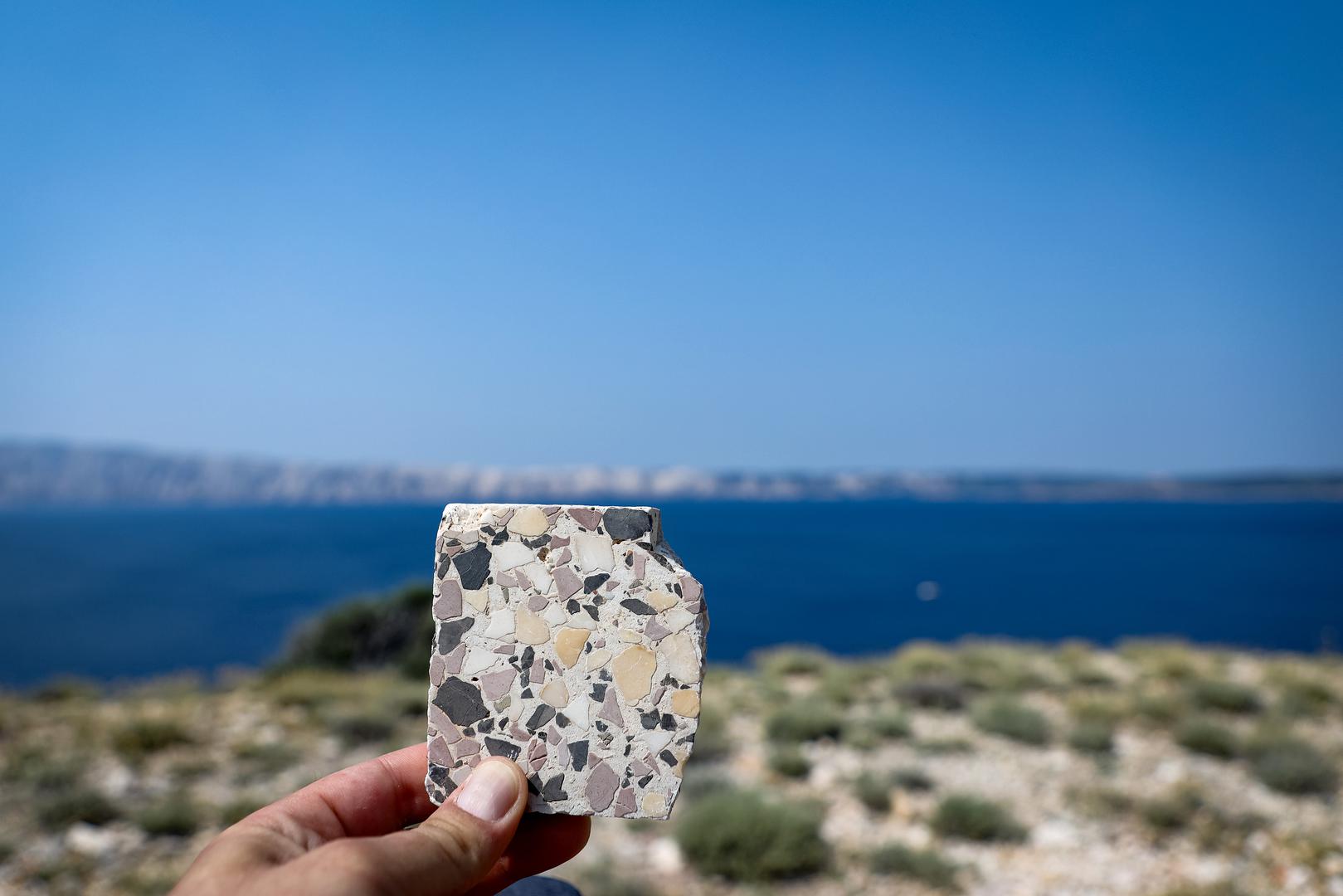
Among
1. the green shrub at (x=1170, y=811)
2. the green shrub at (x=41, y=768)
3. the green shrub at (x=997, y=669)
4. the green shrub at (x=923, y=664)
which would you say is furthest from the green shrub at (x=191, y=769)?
the green shrub at (x=997, y=669)

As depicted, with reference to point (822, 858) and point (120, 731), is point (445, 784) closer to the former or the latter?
point (822, 858)

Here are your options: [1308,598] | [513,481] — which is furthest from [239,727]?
[513,481]

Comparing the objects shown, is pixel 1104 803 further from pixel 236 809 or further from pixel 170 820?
pixel 170 820

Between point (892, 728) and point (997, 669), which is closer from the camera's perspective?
point (892, 728)

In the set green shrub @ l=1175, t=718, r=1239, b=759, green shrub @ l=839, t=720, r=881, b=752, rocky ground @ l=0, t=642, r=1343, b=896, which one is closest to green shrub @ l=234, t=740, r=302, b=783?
rocky ground @ l=0, t=642, r=1343, b=896

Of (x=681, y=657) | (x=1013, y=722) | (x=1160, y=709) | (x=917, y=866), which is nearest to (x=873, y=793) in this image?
(x=917, y=866)

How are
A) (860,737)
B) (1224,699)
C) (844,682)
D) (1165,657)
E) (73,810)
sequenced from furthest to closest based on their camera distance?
1. (1165,657)
2. (844,682)
3. (1224,699)
4. (860,737)
5. (73,810)

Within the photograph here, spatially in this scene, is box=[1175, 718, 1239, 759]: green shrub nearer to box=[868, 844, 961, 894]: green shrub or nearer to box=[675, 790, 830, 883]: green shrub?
box=[868, 844, 961, 894]: green shrub
